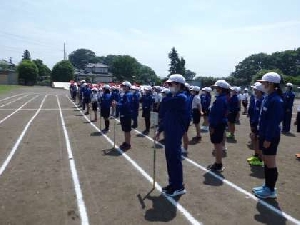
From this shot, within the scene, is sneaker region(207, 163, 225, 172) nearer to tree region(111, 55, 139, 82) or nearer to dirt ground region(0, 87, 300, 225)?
dirt ground region(0, 87, 300, 225)

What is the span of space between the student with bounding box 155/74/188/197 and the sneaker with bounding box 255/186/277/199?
139 centimetres

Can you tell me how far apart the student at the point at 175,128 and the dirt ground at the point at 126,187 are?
31 centimetres

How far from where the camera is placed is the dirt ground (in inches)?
233

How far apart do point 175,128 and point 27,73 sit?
100541 millimetres

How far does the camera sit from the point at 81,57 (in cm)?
18800

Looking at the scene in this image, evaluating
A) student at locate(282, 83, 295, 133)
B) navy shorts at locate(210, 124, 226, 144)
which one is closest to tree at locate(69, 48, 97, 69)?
student at locate(282, 83, 295, 133)

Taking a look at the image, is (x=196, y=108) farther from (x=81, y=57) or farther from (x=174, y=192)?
(x=81, y=57)

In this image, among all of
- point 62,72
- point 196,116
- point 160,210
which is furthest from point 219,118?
point 62,72

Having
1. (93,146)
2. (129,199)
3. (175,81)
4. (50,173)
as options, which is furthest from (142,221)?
(93,146)

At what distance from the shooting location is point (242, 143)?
13.2 meters

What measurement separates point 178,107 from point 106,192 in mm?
2152

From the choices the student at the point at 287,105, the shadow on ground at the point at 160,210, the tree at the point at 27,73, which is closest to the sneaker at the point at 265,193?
the shadow on ground at the point at 160,210

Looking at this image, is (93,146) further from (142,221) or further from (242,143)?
(142,221)

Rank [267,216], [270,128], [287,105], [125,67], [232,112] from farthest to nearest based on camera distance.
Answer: [125,67], [287,105], [232,112], [270,128], [267,216]
